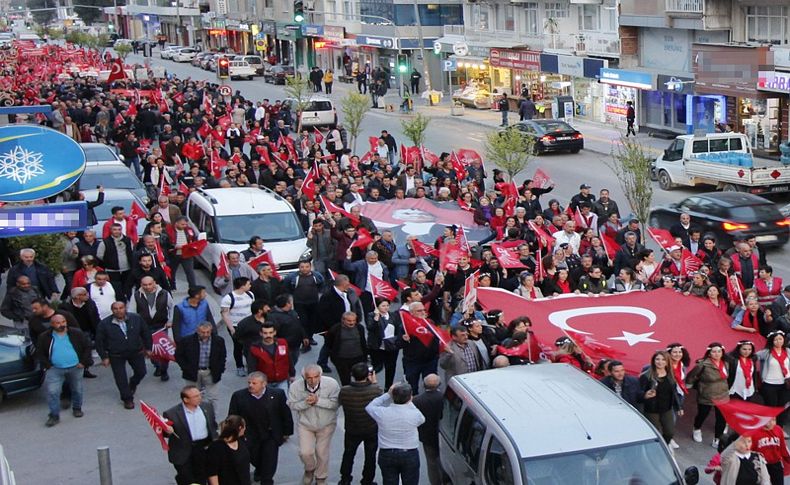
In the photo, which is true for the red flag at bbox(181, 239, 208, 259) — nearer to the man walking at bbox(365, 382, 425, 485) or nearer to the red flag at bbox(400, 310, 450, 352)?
the red flag at bbox(400, 310, 450, 352)

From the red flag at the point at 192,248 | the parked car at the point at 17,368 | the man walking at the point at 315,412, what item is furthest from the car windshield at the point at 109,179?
the man walking at the point at 315,412

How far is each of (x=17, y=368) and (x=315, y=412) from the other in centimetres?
441

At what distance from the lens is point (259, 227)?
20625 mm

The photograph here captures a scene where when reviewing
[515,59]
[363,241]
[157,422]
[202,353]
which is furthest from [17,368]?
[515,59]

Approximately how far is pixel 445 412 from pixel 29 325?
18.4 ft

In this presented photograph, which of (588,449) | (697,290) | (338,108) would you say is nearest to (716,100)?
(338,108)

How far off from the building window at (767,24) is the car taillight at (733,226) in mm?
16603

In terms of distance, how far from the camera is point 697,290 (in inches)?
576

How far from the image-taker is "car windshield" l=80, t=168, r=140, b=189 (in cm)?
2377

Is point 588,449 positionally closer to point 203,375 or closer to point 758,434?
point 758,434

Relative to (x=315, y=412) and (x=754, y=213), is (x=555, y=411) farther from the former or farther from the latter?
(x=754, y=213)

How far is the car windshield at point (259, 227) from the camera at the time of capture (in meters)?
20.4

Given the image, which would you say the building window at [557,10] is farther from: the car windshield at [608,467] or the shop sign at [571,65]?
the car windshield at [608,467]

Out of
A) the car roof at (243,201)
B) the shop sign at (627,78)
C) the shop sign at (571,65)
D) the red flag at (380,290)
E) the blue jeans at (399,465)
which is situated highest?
the shop sign at (571,65)
